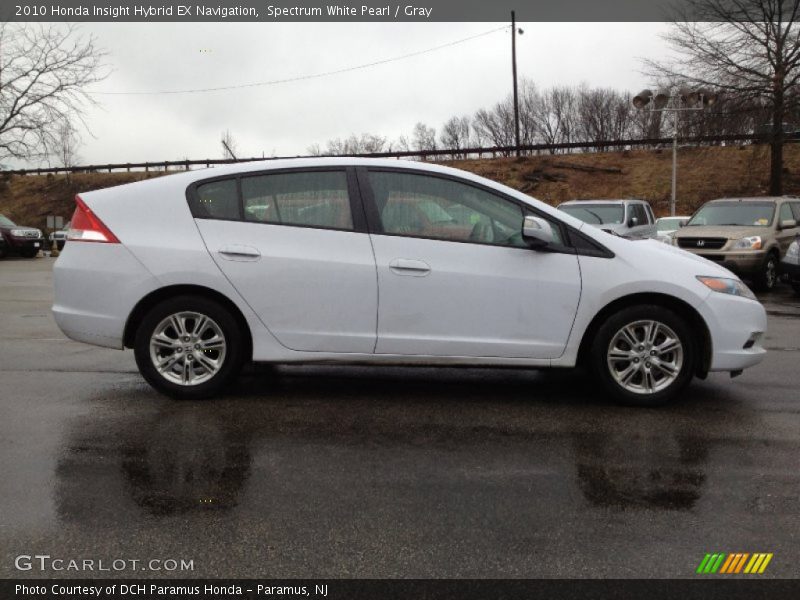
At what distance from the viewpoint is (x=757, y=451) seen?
4309 mm

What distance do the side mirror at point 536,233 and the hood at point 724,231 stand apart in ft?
34.4

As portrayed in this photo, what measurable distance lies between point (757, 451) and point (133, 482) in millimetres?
3443

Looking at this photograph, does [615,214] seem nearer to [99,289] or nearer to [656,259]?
[656,259]

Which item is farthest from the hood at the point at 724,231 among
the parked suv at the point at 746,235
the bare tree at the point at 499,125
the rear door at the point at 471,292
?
the bare tree at the point at 499,125

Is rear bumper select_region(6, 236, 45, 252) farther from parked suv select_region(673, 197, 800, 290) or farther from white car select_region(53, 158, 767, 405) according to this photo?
white car select_region(53, 158, 767, 405)

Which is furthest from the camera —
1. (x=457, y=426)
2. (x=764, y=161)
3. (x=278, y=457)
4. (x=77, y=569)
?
(x=764, y=161)

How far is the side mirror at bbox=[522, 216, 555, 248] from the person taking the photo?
5055mm

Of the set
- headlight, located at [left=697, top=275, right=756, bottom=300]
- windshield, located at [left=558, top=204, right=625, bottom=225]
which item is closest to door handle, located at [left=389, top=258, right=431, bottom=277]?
headlight, located at [left=697, top=275, right=756, bottom=300]

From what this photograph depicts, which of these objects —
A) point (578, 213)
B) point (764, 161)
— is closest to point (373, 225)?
point (578, 213)

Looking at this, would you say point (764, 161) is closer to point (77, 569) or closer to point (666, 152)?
point (666, 152)

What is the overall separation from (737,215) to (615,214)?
2.43m

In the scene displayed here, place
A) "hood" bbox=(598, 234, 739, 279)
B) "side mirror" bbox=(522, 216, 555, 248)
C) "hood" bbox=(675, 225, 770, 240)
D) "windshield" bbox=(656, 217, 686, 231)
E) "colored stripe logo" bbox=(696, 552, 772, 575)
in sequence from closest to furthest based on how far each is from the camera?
"colored stripe logo" bbox=(696, 552, 772, 575) < "side mirror" bbox=(522, 216, 555, 248) < "hood" bbox=(598, 234, 739, 279) < "hood" bbox=(675, 225, 770, 240) < "windshield" bbox=(656, 217, 686, 231)

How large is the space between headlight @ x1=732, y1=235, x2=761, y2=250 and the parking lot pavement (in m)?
8.63

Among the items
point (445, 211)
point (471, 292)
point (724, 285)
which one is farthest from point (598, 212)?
point (471, 292)
